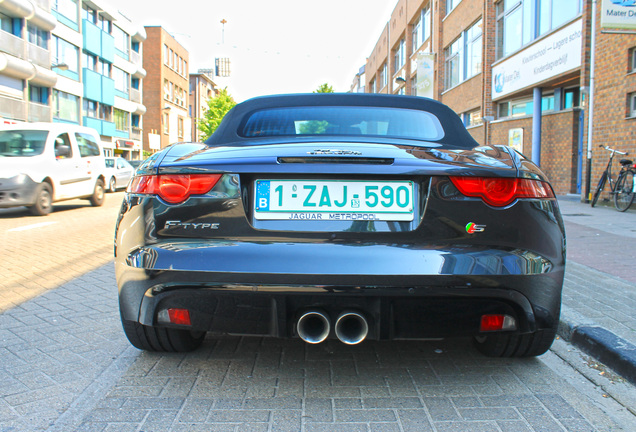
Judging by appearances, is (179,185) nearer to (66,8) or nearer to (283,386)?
(283,386)

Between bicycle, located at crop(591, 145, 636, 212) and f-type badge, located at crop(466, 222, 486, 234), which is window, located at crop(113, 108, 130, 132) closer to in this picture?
bicycle, located at crop(591, 145, 636, 212)

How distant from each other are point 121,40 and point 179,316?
163 ft

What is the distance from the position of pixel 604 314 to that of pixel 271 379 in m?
2.33

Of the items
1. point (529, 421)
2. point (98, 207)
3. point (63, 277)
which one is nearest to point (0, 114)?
point (98, 207)

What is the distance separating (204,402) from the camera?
249cm

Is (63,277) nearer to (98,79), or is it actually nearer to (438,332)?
(438,332)

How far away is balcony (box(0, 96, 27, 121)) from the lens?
29297mm

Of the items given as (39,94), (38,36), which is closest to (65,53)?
(38,36)

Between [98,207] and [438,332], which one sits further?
[98,207]

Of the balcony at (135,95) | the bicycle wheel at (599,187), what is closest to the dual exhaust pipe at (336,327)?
the bicycle wheel at (599,187)

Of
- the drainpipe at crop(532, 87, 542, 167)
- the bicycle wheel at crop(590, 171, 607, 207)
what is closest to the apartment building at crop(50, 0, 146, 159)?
the drainpipe at crop(532, 87, 542, 167)

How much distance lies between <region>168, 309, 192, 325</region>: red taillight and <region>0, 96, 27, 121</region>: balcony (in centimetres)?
3122

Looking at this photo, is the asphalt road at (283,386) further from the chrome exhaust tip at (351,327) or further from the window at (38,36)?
the window at (38,36)

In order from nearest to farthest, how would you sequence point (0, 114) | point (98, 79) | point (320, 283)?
point (320, 283), point (0, 114), point (98, 79)
